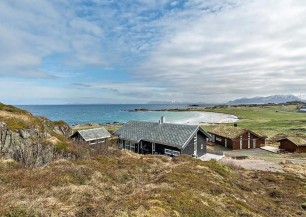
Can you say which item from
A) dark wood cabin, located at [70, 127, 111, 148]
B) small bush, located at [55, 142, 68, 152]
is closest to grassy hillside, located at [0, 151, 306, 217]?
small bush, located at [55, 142, 68, 152]

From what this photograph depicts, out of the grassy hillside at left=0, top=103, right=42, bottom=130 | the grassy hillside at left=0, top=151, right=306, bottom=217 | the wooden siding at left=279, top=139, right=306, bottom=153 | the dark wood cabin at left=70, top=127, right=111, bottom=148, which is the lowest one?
the wooden siding at left=279, top=139, right=306, bottom=153

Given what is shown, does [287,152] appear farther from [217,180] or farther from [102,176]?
[102,176]

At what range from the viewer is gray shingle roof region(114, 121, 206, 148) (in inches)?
1438

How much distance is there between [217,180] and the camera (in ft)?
56.9

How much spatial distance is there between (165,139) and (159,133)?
238 cm

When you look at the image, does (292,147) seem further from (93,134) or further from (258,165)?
(93,134)

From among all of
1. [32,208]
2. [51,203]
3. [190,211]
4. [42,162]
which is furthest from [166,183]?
[42,162]

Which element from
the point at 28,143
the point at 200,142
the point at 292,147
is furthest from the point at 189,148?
the point at 292,147

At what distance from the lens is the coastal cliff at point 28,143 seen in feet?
62.0

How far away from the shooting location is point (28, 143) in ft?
65.7

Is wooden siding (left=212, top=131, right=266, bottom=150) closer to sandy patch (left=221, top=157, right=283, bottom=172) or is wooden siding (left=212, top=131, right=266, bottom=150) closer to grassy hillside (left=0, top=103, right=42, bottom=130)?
sandy patch (left=221, top=157, right=283, bottom=172)

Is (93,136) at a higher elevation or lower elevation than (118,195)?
lower

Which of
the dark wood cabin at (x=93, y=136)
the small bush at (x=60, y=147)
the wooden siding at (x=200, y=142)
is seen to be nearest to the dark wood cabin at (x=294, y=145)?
the wooden siding at (x=200, y=142)

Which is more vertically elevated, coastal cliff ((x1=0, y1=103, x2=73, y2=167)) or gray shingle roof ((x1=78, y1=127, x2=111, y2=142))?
coastal cliff ((x1=0, y1=103, x2=73, y2=167))
